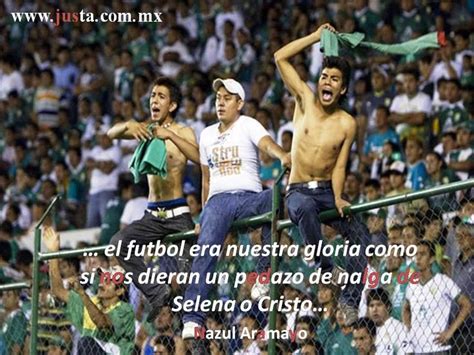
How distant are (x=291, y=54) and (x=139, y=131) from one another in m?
1.28

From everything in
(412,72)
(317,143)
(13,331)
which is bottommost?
(13,331)

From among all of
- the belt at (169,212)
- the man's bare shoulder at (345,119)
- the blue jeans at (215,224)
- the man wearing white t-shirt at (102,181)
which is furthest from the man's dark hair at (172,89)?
the man wearing white t-shirt at (102,181)

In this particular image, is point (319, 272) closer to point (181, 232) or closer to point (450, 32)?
point (181, 232)

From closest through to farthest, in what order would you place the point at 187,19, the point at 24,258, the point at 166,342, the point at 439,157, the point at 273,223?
1. the point at 273,223
2. the point at 166,342
3. the point at 439,157
4. the point at 24,258
5. the point at 187,19

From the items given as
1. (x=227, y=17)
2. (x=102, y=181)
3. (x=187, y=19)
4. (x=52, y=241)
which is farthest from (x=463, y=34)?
(x=52, y=241)

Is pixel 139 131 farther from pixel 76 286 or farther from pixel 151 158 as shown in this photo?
pixel 76 286

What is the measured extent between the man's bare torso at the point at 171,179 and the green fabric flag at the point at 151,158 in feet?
0.59

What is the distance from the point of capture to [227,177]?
1253cm

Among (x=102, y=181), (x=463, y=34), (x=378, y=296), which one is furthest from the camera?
(x=102, y=181)

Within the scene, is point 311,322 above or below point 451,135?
below

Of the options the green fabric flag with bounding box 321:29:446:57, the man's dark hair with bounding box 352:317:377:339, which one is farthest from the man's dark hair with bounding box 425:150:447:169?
the man's dark hair with bounding box 352:317:377:339

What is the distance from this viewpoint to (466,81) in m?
18.2

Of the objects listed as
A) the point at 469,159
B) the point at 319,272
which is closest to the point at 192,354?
the point at 319,272

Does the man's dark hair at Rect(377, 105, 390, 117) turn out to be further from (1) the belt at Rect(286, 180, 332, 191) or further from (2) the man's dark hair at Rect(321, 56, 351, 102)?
(1) the belt at Rect(286, 180, 332, 191)
